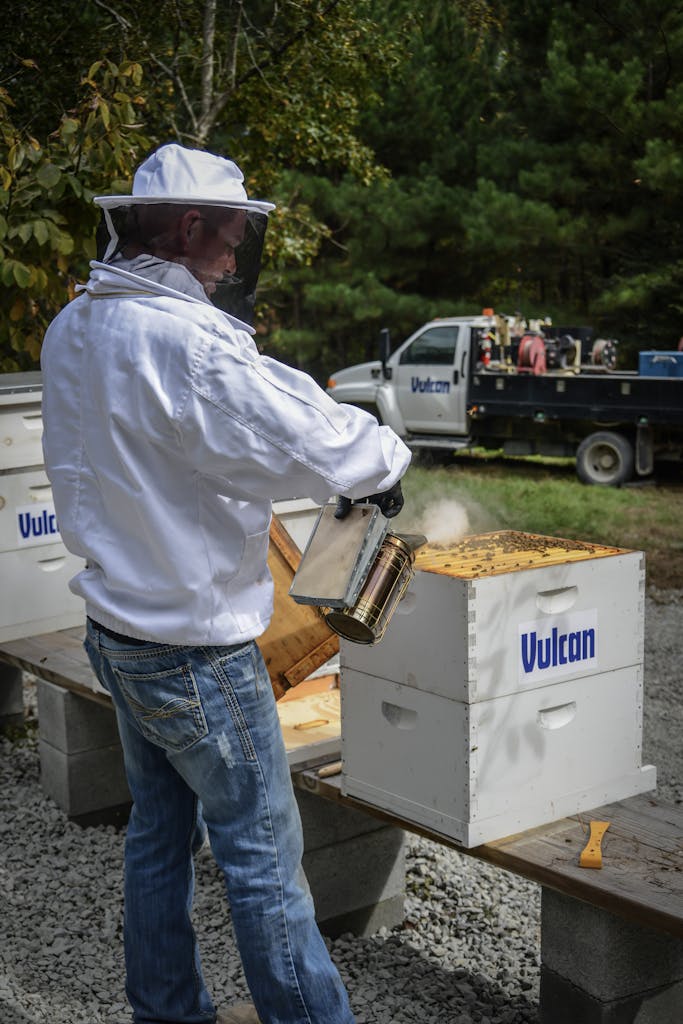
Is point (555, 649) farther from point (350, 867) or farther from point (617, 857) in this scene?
point (350, 867)

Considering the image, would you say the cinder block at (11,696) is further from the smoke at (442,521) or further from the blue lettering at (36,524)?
the smoke at (442,521)

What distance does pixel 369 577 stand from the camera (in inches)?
84.8

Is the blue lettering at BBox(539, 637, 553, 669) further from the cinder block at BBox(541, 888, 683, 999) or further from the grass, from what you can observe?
the grass

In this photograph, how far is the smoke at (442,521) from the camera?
3156 millimetres

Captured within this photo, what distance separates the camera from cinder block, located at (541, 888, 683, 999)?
8.18ft

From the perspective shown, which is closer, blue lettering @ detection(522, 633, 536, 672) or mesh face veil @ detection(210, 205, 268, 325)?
mesh face veil @ detection(210, 205, 268, 325)

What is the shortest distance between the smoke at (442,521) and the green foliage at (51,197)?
218 cm

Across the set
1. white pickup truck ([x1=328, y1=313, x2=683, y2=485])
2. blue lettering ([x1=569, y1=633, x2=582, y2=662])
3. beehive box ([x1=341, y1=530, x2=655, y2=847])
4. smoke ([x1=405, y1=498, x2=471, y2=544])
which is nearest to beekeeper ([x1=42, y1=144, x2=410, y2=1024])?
beehive box ([x1=341, y1=530, x2=655, y2=847])

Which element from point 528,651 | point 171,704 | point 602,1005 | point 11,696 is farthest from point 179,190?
point 11,696

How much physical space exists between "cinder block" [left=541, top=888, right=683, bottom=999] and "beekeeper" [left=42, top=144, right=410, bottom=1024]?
63 centimetres

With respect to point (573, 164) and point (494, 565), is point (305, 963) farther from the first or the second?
point (573, 164)

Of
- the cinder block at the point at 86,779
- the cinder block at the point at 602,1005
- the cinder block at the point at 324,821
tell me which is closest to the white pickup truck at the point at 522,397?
the cinder block at the point at 86,779

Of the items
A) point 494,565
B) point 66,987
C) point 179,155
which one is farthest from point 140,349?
point 66,987

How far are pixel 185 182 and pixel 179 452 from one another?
0.49m
